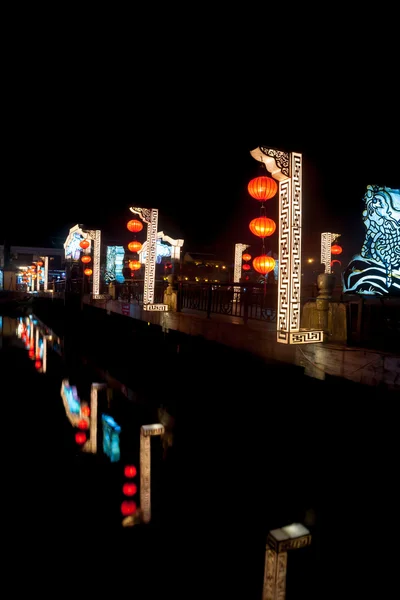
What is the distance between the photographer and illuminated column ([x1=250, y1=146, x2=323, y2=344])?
715 centimetres

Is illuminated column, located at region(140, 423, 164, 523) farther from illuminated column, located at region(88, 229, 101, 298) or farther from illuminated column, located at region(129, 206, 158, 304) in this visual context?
illuminated column, located at region(88, 229, 101, 298)

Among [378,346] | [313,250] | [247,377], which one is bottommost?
[247,377]

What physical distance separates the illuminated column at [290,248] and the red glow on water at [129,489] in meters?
3.89

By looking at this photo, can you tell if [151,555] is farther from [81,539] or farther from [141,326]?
[141,326]

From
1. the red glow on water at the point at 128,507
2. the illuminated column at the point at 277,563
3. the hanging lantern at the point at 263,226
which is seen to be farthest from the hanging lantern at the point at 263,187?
the illuminated column at the point at 277,563

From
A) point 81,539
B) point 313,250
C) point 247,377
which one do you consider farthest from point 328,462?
point 313,250

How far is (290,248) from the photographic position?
7273 mm

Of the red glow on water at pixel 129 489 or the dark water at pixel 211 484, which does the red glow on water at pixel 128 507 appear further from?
the red glow on water at pixel 129 489

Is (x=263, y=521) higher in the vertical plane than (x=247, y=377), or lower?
lower

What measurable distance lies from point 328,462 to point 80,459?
15.8 feet

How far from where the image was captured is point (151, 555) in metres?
4.22

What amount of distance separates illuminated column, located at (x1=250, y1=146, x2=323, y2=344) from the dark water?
1.01 m

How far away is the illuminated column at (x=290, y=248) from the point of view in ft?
23.5

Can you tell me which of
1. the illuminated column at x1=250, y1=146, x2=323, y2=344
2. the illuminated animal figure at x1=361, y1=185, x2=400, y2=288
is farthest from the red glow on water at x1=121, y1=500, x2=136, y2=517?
the illuminated animal figure at x1=361, y1=185, x2=400, y2=288
